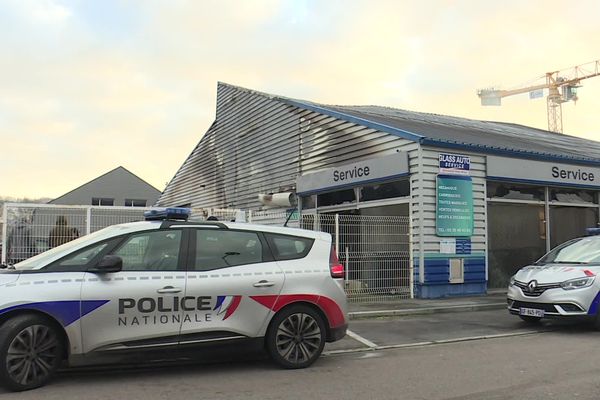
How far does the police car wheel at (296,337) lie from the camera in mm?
6156

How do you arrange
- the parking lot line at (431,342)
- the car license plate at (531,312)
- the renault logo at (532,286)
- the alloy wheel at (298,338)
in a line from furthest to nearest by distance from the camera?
the renault logo at (532,286) → the car license plate at (531,312) → the parking lot line at (431,342) → the alloy wheel at (298,338)

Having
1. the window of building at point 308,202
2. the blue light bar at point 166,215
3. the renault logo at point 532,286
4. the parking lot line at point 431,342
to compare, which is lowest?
the parking lot line at point 431,342

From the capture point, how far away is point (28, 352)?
521 cm

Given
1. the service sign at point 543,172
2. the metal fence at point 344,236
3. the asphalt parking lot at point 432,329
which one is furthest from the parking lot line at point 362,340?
the service sign at point 543,172

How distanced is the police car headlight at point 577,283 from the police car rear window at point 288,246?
14.8 feet

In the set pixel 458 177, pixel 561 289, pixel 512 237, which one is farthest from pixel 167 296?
pixel 512 237

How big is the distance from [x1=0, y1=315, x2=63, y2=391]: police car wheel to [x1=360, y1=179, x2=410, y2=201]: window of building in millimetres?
9344

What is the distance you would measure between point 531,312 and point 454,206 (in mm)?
4483

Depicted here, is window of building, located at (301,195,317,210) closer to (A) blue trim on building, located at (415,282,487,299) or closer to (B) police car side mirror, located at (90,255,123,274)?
(A) blue trim on building, located at (415,282,487,299)

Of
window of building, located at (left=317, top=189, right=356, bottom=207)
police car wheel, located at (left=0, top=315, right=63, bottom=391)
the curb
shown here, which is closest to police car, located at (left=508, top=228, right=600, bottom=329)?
the curb

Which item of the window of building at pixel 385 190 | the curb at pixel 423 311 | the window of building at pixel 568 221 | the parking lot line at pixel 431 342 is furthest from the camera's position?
the window of building at pixel 568 221

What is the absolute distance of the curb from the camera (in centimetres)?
1030

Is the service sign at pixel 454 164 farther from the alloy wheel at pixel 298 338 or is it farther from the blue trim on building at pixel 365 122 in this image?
the alloy wheel at pixel 298 338

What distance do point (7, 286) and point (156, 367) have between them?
1880mm
